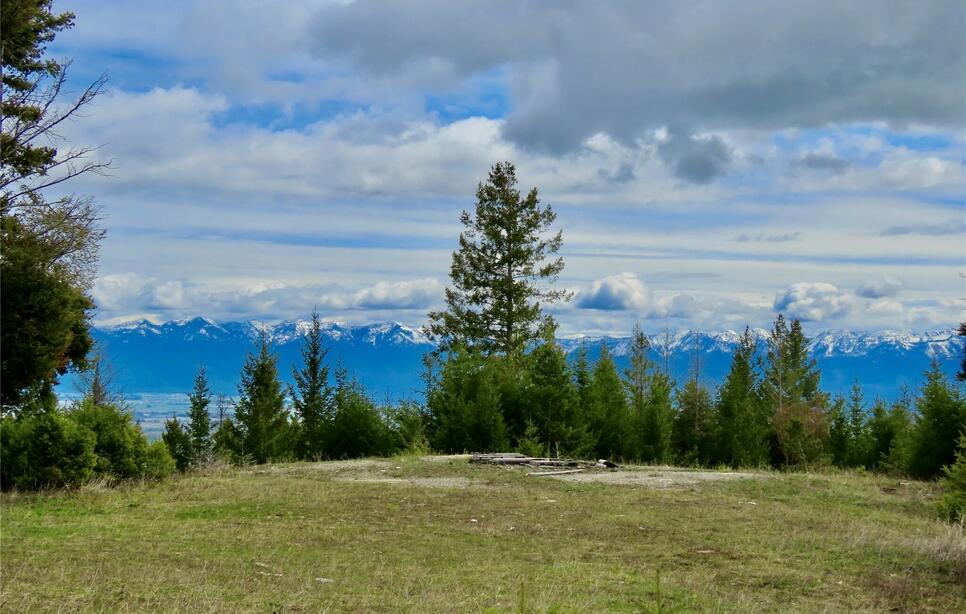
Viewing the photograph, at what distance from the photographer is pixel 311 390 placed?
4409cm

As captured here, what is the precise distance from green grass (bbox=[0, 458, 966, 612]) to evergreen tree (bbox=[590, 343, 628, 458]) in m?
11.5

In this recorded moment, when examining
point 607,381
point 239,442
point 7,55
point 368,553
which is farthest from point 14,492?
point 239,442

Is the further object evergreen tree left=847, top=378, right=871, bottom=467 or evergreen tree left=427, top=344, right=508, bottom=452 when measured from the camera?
evergreen tree left=847, top=378, right=871, bottom=467

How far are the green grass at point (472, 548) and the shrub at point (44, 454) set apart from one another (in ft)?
1.86

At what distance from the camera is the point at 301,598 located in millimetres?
7762

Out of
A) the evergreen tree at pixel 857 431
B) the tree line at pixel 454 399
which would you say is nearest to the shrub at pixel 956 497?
the tree line at pixel 454 399

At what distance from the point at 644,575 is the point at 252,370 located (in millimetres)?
32382

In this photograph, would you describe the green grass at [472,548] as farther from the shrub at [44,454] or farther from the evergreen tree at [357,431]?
the evergreen tree at [357,431]

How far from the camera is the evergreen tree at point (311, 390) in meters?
37.5

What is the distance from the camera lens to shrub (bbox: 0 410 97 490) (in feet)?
47.8

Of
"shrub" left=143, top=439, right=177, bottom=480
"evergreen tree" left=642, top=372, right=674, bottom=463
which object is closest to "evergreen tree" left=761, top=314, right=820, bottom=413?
"evergreen tree" left=642, top=372, right=674, bottom=463

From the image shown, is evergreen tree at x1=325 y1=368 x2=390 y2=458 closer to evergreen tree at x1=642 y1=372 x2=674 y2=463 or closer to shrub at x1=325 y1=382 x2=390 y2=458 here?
shrub at x1=325 y1=382 x2=390 y2=458

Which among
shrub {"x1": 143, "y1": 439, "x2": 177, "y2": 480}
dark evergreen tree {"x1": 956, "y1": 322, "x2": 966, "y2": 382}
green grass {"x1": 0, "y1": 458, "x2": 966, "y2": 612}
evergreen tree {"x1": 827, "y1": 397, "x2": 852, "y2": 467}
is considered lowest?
evergreen tree {"x1": 827, "y1": 397, "x2": 852, "y2": 467}

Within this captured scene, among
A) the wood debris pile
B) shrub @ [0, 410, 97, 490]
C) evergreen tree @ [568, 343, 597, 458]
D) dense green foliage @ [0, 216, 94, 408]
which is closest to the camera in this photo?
shrub @ [0, 410, 97, 490]
